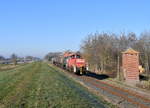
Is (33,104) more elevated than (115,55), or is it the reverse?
(115,55)

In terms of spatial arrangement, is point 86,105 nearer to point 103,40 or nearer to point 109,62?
point 109,62

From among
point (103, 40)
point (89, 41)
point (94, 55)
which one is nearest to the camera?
point (94, 55)

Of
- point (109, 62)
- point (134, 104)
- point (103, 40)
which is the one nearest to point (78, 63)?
point (109, 62)

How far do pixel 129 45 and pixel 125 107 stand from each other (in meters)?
36.7

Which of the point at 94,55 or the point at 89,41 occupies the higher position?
the point at 89,41

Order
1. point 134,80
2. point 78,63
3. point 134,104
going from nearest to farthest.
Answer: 1. point 134,104
2. point 134,80
3. point 78,63

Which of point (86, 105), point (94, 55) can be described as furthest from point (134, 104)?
point (94, 55)

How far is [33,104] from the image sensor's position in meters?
9.96

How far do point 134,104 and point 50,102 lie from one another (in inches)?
185

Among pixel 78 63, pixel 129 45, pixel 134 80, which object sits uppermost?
pixel 129 45

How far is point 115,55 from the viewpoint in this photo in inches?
1428

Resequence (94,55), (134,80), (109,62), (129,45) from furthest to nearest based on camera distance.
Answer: (129,45)
(94,55)
(109,62)
(134,80)

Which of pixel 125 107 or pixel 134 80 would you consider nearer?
pixel 125 107

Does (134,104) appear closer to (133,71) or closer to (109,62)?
(133,71)
